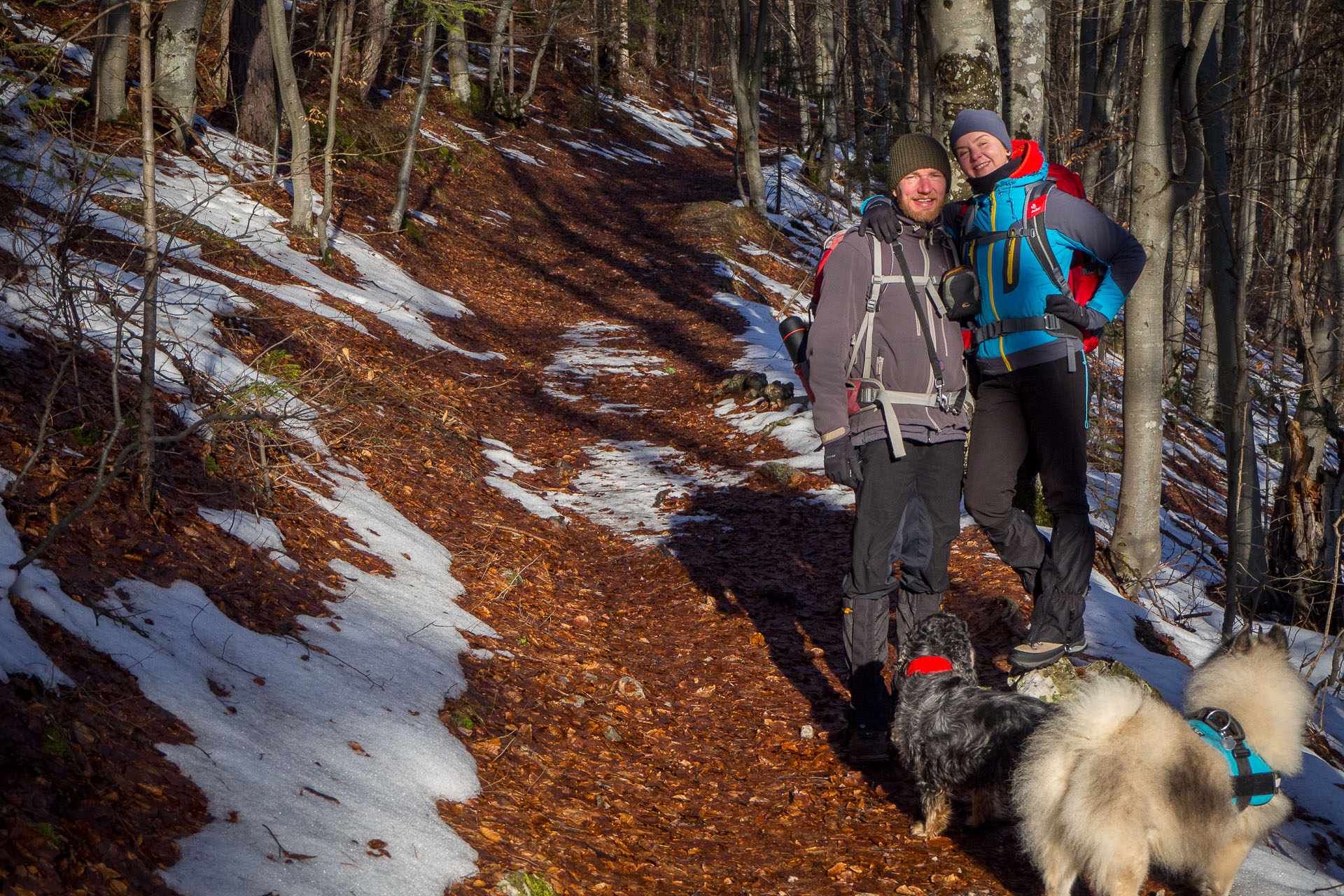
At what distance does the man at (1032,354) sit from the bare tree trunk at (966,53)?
1799 millimetres

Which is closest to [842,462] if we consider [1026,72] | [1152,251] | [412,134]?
[1026,72]

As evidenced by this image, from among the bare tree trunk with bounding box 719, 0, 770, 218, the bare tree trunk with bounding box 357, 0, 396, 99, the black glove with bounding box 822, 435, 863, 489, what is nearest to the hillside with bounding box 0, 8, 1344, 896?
the black glove with bounding box 822, 435, 863, 489

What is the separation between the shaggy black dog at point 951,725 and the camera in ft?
11.8

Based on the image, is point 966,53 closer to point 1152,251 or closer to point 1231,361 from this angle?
point 1152,251

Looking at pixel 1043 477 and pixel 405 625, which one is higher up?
pixel 1043 477

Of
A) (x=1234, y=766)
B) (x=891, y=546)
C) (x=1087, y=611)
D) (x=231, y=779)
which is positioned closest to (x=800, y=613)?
(x=1087, y=611)

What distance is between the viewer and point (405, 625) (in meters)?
5.11

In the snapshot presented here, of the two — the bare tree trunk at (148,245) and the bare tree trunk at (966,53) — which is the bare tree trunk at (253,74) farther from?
the bare tree trunk at (966,53)

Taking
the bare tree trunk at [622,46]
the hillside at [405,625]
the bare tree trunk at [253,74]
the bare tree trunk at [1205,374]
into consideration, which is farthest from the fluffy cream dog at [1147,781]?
the bare tree trunk at [622,46]

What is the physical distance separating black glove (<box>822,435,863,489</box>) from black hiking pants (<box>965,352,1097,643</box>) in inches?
28.1

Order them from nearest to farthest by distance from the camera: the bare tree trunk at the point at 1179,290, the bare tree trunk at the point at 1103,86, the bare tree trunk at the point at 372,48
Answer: the bare tree trunk at the point at 1103,86
the bare tree trunk at the point at 1179,290
the bare tree trunk at the point at 372,48

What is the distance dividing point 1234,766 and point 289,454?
17.8 feet

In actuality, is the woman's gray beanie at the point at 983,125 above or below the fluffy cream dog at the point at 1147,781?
above

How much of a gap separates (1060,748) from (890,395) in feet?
5.72
